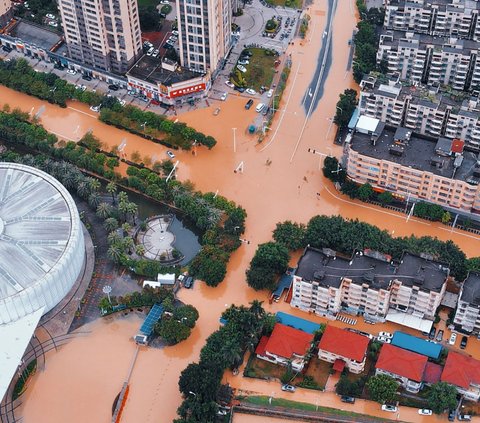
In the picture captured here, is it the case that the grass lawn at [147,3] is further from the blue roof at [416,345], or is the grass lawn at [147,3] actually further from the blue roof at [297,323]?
the blue roof at [416,345]

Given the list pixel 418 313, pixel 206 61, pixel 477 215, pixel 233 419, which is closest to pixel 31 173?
pixel 206 61

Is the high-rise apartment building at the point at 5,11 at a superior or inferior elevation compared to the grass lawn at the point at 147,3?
superior

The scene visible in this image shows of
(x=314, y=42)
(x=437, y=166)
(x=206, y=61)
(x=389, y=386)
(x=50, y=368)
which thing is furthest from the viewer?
(x=314, y=42)

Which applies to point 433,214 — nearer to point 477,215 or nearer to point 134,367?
point 477,215

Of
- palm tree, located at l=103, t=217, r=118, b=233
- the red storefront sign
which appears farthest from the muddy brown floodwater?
palm tree, located at l=103, t=217, r=118, b=233

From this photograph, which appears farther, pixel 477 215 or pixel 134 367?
pixel 477 215

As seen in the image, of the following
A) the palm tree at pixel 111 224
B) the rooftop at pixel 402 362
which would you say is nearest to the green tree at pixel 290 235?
the rooftop at pixel 402 362
